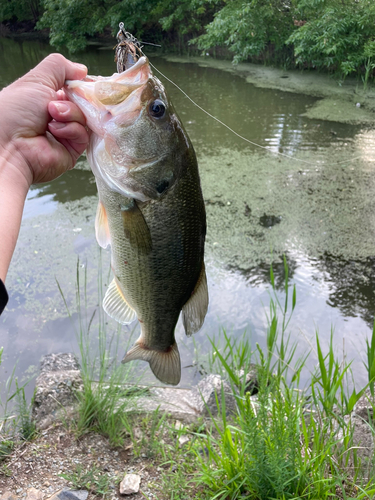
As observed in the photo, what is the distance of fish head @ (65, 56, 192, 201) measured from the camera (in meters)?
1.18

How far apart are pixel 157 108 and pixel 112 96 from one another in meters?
0.13

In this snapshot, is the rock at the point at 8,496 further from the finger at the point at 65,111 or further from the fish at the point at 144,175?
the finger at the point at 65,111

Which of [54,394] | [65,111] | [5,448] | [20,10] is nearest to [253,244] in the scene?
[54,394]

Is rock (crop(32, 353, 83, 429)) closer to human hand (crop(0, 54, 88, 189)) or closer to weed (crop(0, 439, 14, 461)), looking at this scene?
weed (crop(0, 439, 14, 461))

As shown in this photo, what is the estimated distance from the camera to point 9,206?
1.24 meters

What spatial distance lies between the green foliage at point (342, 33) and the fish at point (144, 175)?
761 centimetres

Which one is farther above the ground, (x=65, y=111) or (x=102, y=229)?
(x=65, y=111)

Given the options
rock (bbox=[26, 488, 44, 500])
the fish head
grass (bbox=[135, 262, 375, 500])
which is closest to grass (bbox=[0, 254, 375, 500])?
grass (bbox=[135, 262, 375, 500])

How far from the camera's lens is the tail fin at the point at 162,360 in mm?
1422

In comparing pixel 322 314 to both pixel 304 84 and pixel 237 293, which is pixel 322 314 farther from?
pixel 304 84

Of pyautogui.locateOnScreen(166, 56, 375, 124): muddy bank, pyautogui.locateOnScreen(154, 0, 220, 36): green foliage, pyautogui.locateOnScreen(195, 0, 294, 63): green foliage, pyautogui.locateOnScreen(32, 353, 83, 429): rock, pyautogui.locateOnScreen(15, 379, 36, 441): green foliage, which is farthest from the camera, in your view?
pyautogui.locateOnScreen(154, 0, 220, 36): green foliage

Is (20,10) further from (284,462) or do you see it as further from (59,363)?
(284,462)

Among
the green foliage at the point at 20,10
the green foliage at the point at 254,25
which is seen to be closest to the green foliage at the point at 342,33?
the green foliage at the point at 254,25

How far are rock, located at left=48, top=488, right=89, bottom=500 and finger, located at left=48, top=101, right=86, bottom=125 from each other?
1550 mm
